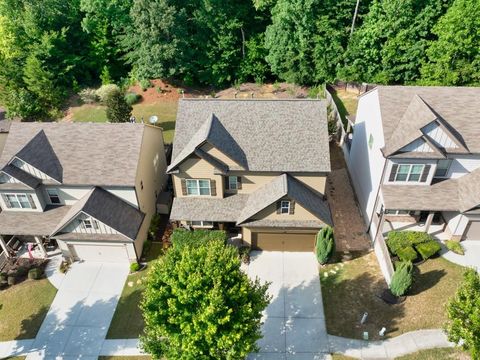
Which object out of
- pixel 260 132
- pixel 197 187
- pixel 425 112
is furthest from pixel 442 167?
pixel 197 187

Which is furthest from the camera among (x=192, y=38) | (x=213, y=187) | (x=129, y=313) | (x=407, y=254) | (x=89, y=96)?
(x=89, y=96)

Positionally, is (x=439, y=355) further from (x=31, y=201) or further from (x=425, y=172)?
(x=31, y=201)

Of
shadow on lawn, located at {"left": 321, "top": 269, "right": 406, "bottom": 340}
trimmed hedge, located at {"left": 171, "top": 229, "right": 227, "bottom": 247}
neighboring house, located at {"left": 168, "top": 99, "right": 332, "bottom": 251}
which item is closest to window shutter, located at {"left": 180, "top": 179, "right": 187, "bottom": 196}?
neighboring house, located at {"left": 168, "top": 99, "right": 332, "bottom": 251}

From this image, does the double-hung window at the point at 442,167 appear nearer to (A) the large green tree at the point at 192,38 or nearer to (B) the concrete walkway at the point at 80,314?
(B) the concrete walkway at the point at 80,314

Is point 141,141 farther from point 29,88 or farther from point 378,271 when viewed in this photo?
point 29,88

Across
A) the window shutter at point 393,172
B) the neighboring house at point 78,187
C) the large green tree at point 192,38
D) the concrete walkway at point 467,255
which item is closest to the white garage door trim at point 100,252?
the neighboring house at point 78,187

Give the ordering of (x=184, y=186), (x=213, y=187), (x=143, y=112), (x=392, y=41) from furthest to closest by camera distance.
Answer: (x=143, y=112), (x=392, y=41), (x=184, y=186), (x=213, y=187)

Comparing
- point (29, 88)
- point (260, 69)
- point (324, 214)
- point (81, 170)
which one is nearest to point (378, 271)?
point (324, 214)
